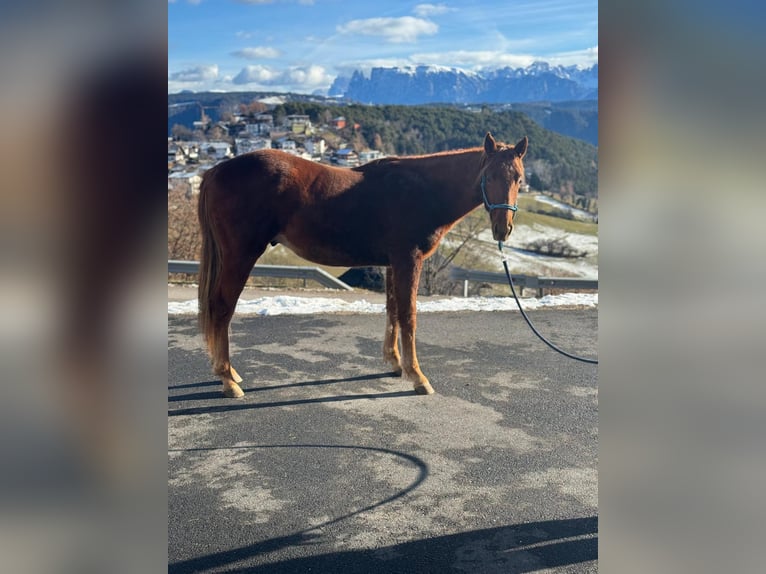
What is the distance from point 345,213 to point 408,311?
37.9 inches

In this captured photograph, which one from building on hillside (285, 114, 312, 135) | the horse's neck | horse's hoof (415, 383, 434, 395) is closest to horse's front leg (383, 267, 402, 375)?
horse's hoof (415, 383, 434, 395)

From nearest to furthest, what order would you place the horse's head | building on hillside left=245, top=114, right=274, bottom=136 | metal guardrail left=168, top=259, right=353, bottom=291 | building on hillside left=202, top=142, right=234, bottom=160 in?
1. the horse's head
2. metal guardrail left=168, top=259, right=353, bottom=291
3. building on hillside left=202, top=142, right=234, bottom=160
4. building on hillside left=245, top=114, right=274, bottom=136

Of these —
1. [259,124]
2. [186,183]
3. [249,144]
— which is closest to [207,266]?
[186,183]

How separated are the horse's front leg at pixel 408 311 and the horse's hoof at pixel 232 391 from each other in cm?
134

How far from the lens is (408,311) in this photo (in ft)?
17.4

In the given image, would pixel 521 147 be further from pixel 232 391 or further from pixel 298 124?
pixel 298 124

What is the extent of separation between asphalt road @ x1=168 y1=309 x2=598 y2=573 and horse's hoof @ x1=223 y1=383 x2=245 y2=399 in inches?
3.4

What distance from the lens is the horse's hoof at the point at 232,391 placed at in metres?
5.07

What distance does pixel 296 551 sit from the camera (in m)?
3.01

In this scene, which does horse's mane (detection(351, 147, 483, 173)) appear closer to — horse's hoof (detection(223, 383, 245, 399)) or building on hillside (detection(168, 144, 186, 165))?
horse's hoof (detection(223, 383, 245, 399))

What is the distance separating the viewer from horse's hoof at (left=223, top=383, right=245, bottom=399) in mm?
5066

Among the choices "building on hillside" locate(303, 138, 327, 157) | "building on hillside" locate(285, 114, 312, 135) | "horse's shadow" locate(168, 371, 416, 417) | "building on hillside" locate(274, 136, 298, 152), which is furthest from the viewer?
"building on hillside" locate(285, 114, 312, 135)

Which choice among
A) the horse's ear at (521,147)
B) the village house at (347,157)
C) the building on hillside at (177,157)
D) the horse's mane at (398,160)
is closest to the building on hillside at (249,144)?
the building on hillside at (177,157)
